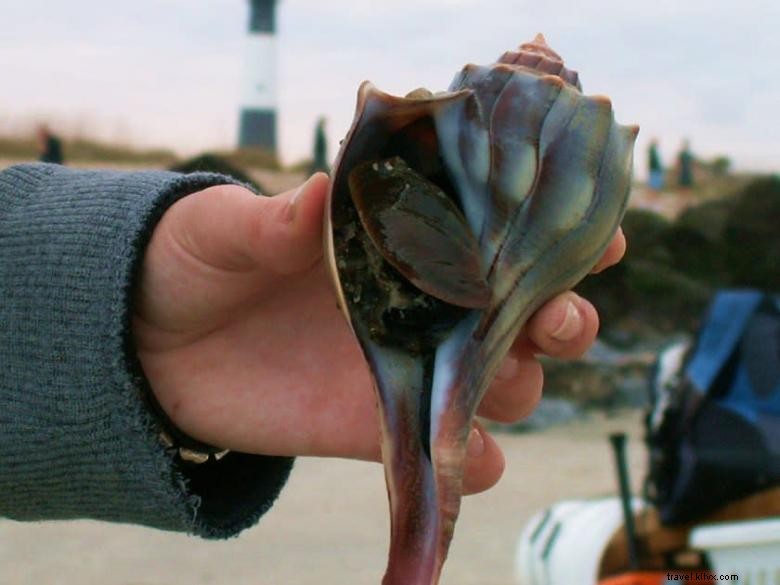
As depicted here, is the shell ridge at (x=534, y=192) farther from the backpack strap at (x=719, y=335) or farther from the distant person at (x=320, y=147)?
the distant person at (x=320, y=147)

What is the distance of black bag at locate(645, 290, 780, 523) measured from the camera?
339cm

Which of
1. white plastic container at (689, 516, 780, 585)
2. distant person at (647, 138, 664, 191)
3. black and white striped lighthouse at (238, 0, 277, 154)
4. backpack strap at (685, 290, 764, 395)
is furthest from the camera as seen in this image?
black and white striped lighthouse at (238, 0, 277, 154)

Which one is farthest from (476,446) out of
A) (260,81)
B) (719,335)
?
(260,81)

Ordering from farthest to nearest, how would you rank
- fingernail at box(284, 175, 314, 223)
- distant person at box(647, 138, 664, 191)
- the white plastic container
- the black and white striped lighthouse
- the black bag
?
the black and white striped lighthouse < distant person at box(647, 138, 664, 191) < the black bag < the white plastic container < fingernail at box(284, 175, 314, 223)

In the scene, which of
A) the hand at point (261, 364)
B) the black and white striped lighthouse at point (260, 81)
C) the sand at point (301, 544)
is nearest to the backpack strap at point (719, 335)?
the sand at point (301, 544)

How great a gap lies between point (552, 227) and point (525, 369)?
43 cm

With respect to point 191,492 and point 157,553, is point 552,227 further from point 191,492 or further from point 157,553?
point 157,553

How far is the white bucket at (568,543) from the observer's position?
136 inches

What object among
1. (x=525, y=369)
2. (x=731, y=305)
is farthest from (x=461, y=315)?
(x=731, y=305)

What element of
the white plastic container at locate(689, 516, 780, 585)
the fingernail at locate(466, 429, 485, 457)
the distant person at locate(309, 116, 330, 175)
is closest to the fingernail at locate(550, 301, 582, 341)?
the fingernail at locate(466, 429, 485, 457)

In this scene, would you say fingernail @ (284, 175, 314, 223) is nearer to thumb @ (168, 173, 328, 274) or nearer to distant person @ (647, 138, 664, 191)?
thumb @ (168, 173, 328, 274)

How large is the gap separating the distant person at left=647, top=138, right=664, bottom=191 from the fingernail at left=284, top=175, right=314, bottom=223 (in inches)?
756

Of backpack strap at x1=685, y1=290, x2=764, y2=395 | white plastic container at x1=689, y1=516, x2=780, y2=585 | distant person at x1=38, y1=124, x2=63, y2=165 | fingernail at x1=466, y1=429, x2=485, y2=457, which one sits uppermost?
fingernail at x1=466, y1=429, x2=485, y2=457

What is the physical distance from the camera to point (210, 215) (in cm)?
154
